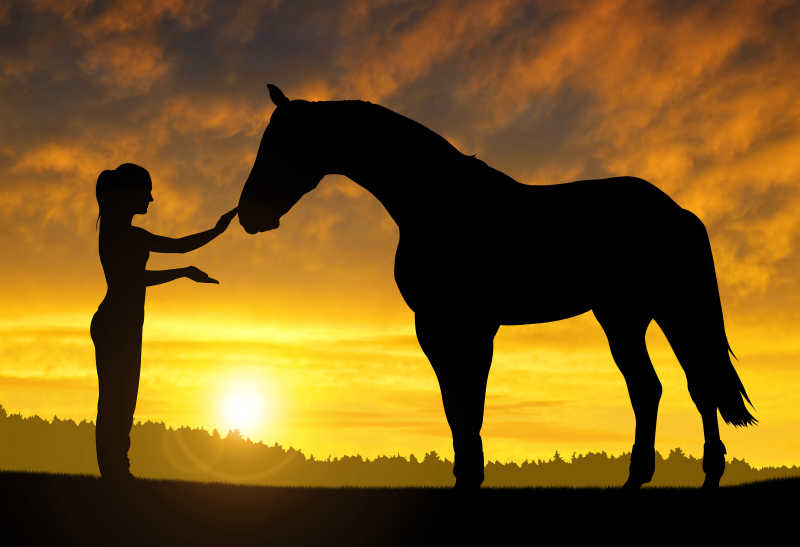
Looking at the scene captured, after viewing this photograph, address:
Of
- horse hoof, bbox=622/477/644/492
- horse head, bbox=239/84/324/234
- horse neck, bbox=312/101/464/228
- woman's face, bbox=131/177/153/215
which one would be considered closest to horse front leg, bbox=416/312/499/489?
horse neck, bbox=312/101/464/228

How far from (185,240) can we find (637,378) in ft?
16.1

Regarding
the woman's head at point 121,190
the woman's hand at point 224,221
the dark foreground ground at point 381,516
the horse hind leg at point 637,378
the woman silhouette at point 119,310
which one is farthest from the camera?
the woman's hand at point 224,221

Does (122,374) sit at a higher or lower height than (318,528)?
higher

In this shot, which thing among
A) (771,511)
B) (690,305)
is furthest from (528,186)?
(771,511)

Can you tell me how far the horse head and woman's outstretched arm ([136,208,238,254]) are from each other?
0.85m

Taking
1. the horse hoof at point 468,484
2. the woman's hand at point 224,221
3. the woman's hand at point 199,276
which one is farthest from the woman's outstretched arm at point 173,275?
the horse hoof at point 468,484

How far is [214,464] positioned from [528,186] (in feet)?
436

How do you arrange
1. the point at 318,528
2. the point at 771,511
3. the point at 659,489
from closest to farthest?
the point at 318,528, the point at 771,511, the point at 659,489

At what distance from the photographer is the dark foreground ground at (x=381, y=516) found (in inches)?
261

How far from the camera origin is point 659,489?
8.15 m

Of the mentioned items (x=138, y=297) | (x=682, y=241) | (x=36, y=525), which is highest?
(x=682, y=241)

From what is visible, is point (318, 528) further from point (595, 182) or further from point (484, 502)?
point (595, 182)

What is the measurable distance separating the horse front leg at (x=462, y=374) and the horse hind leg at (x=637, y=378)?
5.39ft

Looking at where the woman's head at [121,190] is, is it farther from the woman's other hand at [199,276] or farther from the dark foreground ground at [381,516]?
the dark foreground ground at [381,516]
